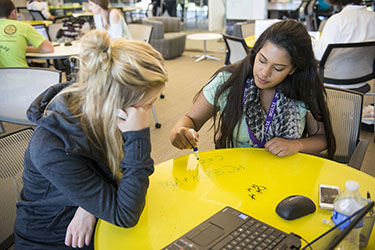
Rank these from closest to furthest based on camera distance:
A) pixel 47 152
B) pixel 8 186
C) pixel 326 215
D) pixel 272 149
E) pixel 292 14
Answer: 1. pixel 47 152
2. pixel 326 215
3. pixel 8 186
4. pixel 272 149
5. pixel 292 14

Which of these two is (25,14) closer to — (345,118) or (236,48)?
(236,48)

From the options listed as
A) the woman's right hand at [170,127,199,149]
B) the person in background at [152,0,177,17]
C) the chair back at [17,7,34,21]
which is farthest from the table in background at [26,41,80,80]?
the person in background at [152,0,177,17]

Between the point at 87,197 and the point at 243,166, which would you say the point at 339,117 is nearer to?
the point at 243,166

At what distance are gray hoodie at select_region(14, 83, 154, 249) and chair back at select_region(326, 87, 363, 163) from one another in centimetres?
115

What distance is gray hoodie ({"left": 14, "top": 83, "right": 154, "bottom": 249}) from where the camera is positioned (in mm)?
926

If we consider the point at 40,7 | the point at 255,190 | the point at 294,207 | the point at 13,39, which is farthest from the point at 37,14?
the point at 294,207

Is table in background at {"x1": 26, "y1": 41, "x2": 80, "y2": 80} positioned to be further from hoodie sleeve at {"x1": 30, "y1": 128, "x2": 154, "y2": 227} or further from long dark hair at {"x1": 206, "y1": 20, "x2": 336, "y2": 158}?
hoodie sleeve at {"x1": 30, "y1": 128, "x2": 154, "y2": 227}

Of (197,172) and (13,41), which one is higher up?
(13,41)

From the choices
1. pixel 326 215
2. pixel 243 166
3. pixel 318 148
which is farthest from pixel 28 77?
pixel 326 215

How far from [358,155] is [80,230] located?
4.03 ft

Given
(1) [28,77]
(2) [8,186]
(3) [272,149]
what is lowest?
(2) [8,186]

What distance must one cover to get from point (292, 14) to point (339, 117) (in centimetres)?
637

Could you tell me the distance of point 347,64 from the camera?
286cm

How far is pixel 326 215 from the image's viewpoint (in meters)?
1.03
